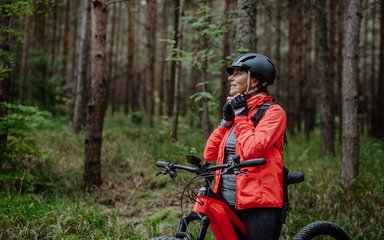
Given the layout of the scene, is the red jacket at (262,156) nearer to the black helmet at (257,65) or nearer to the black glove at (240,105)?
the black glove at (240,105)

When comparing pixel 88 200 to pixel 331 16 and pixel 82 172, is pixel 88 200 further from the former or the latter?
pixel 331 16

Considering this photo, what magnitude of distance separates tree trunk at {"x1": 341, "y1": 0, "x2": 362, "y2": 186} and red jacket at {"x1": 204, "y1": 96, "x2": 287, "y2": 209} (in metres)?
4.97

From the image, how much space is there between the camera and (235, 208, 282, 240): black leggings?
3.24 m

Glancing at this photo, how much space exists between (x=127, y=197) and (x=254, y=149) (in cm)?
538

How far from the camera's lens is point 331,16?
1670cm

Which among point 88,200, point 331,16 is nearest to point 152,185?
point 88,200

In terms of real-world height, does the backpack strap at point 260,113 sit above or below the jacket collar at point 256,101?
below

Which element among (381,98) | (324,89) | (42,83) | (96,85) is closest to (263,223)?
(96,85)

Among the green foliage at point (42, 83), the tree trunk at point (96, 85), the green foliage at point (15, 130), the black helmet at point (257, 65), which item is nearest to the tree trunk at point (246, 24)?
the tree trunk at point (96, 85)

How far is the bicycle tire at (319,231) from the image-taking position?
389 cm

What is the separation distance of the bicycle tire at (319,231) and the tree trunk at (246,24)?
358 cm

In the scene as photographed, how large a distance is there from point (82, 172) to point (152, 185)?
64.4 inches

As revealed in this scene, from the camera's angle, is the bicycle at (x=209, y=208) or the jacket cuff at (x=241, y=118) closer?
the bicycle at (x=209, y=208)

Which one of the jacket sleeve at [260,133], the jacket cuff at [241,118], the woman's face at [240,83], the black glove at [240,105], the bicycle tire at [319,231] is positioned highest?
Result: the woman's face at [240,83]
